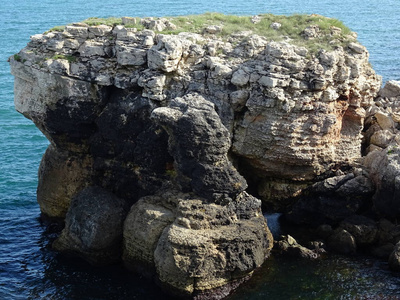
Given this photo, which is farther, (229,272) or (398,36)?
(398,36)

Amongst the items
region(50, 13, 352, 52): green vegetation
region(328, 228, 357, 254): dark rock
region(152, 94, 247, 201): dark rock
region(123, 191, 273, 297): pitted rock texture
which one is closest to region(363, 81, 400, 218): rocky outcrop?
region(328, 228, 357, 254): dark rock

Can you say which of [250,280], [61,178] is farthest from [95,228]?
[250,280]

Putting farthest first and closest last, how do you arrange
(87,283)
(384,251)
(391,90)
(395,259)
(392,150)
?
(391,90) < (392,150) < (384,251) < (87,283) < (395,259)

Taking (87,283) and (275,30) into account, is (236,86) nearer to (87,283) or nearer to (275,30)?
(275,30)

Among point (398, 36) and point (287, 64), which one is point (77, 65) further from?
point (398, 36)

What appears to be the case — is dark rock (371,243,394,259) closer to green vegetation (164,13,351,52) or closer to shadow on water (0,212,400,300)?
shadow on water (0,212,400,300)

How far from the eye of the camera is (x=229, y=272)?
2414cm

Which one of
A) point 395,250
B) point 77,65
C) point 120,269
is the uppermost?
point 77,65

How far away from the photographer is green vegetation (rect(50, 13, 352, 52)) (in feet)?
94.8

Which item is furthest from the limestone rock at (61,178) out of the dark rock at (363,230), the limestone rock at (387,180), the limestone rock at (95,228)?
the limestone rock at (387,180)

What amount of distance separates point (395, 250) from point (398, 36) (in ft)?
181

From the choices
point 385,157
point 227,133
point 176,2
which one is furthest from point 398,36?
point 227,133

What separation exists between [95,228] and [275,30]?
45.0 ft

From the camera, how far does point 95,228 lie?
26.9 m
